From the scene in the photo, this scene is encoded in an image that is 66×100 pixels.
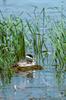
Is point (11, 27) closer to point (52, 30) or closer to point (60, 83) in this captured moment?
point (52, 30)

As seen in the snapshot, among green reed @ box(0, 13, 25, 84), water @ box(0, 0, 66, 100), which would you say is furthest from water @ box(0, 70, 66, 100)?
green reed @ box(0, 13, 25, 84)

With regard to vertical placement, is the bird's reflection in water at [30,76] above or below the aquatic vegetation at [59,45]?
below

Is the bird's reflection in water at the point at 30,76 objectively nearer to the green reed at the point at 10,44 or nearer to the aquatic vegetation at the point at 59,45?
the green reed at the point at 10,44

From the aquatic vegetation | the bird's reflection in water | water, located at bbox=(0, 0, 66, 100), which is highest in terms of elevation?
the aquatic vegetation

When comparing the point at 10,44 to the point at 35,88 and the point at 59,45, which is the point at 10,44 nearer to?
the point at 59,45

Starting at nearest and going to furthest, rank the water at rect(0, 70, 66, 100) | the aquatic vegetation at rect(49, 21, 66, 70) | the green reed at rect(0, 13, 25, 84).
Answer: the water at rect(0, 70, 66, 100) → the green reed at rect(0, 13, 25, 84) → the aquatic vegetation at rect(49, 21, 66, 70)

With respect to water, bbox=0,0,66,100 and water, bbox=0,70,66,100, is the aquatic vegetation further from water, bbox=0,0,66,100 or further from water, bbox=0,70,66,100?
water, bbox=0,70,66,100

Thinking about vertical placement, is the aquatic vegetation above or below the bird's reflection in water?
above

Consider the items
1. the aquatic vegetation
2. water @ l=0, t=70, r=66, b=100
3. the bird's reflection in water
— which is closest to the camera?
water @ l=0, t=70, r=66, b=100

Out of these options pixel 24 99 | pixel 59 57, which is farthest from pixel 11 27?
pixel 24 99

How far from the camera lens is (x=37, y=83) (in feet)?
19.1

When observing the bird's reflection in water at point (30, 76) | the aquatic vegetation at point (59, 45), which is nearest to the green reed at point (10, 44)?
the bird's reflection in water at point (30, 76)

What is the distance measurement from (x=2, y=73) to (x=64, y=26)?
1570 millimetres

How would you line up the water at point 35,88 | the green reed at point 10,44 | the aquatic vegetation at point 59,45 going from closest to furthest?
the water at point 35,88
the green reed at point 10,44
the aquatic vegetation at point 59,45
